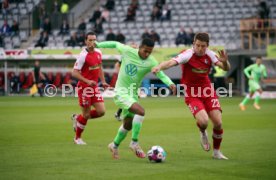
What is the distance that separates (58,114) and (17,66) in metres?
19.2

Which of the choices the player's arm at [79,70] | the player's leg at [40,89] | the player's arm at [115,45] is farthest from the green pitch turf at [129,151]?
the player's leg at [40,89]

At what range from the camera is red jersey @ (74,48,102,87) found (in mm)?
14789

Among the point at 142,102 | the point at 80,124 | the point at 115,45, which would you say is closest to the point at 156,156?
the point at 115,45

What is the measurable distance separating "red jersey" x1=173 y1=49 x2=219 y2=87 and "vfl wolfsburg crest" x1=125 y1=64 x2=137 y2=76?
96 centimetres

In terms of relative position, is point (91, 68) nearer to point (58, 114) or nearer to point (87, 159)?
point (87, 159)

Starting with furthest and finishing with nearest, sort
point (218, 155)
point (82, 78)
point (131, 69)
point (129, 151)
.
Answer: point (82, 78) → point (129, 151) → point (131, 69) → point (218, 155)

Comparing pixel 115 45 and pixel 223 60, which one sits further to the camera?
pixel 115 45

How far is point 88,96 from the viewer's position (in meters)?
15.0

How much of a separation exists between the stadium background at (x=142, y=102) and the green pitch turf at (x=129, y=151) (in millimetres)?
19

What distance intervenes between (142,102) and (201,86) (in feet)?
69.3

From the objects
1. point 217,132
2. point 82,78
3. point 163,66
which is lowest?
point 217,132

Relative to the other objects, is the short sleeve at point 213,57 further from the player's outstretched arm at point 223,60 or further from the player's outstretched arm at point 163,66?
the player's outstretched arm at point 163,66

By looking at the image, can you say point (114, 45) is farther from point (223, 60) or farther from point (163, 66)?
point (223, 60)

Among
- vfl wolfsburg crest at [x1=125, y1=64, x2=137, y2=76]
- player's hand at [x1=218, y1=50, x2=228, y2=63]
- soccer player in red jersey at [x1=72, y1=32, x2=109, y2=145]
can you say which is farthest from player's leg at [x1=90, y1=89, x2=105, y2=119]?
player's hand at [x1=218, y1=50, x2=228, y2=63]
